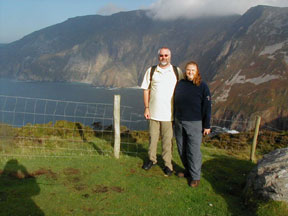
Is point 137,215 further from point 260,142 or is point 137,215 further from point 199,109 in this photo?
point 260,142

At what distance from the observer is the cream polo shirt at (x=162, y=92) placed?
16.1ft

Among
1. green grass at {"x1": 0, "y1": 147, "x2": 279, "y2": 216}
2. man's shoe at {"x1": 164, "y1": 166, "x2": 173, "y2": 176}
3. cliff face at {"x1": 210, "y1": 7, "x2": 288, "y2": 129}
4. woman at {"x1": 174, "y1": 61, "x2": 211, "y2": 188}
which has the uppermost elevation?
cliff face at {"x1": 210, "y1": 7, "x2": 288, "y2": 129}

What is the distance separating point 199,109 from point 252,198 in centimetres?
183

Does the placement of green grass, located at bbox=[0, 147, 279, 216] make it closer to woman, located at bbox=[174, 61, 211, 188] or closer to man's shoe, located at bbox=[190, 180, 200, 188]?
man's shoe, located at bbox=[190, 180, 200, 188]

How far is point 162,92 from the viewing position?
4.93 m

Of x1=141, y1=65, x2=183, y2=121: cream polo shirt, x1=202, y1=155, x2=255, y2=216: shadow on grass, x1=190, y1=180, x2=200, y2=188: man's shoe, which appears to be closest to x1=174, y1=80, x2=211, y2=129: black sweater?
x1=141, y1=65, x2=183, y2=121: cream polo shirt

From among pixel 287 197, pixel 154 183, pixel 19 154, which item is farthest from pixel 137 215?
pixel 19 154

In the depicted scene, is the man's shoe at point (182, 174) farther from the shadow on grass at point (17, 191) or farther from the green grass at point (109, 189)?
the shadow on grass at point (17, 191)

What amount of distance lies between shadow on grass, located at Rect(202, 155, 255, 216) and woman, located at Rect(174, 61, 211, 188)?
580 millimetres

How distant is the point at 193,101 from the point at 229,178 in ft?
7.13

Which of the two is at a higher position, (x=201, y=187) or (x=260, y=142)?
(x=260, y=142)

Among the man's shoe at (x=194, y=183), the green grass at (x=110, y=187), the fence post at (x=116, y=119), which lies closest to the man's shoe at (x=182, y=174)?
the green grass at (x=110, y=187)

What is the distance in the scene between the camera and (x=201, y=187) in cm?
488

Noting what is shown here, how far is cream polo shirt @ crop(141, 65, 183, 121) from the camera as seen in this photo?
4906 millimetres
